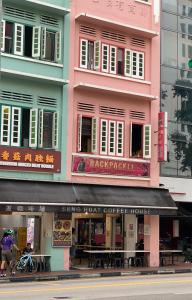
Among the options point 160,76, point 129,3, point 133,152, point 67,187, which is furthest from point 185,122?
point 67,187

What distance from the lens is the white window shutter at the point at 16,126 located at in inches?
941

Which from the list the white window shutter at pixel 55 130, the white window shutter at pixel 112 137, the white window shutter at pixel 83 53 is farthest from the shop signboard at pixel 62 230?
the white window shutter at pixel 83 53

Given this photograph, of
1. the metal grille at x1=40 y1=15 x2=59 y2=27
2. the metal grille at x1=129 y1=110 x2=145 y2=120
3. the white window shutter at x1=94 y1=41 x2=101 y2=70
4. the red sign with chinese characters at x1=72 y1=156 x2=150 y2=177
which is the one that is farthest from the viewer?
the metal grille at x1=129 y1=110 x2=145 y2=120

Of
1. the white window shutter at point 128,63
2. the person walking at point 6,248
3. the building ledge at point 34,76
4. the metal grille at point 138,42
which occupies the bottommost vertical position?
the person walking at point 6,248

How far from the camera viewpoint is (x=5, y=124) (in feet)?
78.2

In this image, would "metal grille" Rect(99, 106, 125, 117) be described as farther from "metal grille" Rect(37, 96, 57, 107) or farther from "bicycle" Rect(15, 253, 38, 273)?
"bicycle" Rect(15, 253, 38, 273)

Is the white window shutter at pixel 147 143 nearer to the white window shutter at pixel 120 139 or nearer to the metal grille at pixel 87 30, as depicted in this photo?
the white window shutter at pixel 120 139

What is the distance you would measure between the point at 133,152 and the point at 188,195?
504 cm

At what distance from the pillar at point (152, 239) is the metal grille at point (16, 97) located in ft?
26.6

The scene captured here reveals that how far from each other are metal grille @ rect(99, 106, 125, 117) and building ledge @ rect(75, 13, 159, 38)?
3.72 metres

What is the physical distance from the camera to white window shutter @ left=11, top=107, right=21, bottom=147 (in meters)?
23.9

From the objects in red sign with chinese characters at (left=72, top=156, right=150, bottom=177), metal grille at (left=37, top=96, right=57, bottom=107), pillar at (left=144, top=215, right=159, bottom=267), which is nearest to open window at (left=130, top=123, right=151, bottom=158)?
red sign with chinese characters at (left=72, top=156, right=150, bottom=177)

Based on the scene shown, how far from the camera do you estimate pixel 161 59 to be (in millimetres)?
30453

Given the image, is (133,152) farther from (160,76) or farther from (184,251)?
(184,251)
